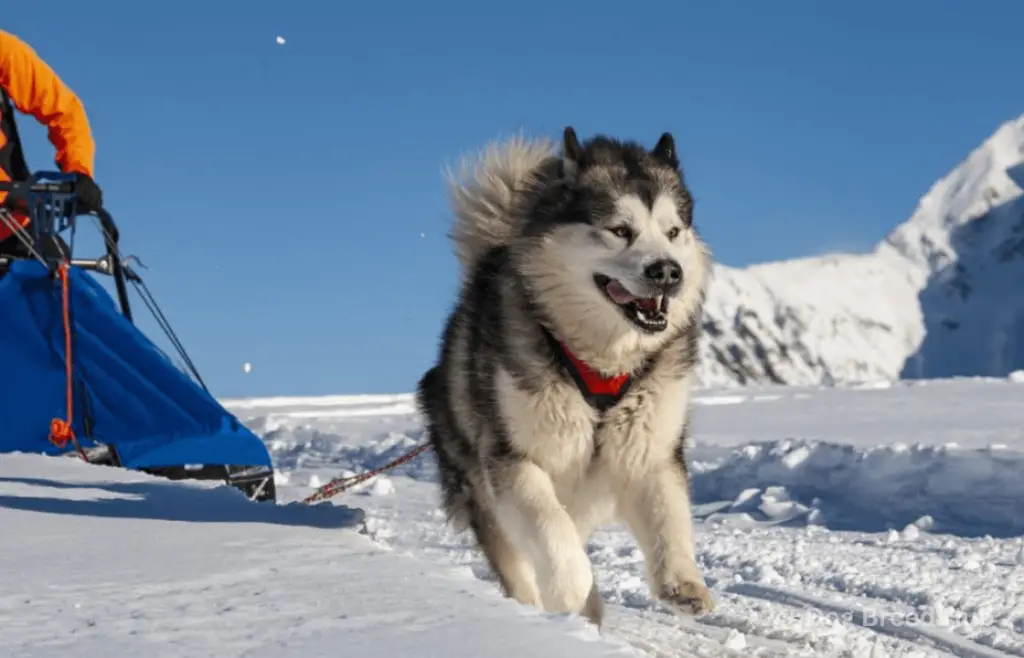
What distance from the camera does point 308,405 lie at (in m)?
20.6

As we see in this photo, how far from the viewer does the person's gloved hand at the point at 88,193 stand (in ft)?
16.7

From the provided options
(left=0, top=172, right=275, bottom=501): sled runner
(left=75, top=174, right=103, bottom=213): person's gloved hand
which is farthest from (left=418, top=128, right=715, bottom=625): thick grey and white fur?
(left=75, top=174, right=103, bottom=213): person's gloved hand

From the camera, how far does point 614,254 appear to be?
316cm

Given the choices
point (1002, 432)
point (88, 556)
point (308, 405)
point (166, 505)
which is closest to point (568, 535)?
point (88, 556)

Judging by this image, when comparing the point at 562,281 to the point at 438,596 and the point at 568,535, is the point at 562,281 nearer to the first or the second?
the point at 568,535

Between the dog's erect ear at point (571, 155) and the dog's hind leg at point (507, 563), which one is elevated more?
the dog's erect ear at point (571, 155)

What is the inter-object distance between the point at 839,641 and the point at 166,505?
7.24ft

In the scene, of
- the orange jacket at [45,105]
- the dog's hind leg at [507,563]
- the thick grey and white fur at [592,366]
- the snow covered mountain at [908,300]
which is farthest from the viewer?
the snow covered mountain at [908,300]

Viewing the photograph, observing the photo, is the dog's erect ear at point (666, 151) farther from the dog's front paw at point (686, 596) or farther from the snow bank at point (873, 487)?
the snow bank at point (873, 487)

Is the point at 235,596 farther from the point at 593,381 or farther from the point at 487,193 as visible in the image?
the point at 487,193

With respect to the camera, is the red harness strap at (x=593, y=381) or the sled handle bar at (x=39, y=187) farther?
the sled handle bar at (x=39, y=187)

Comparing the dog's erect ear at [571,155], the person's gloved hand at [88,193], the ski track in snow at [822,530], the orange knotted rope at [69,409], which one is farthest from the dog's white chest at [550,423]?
the person's gloved hand at [88,193]

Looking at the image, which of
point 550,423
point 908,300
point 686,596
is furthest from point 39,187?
point 908,300

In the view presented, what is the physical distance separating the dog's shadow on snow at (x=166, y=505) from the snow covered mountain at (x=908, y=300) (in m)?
150
